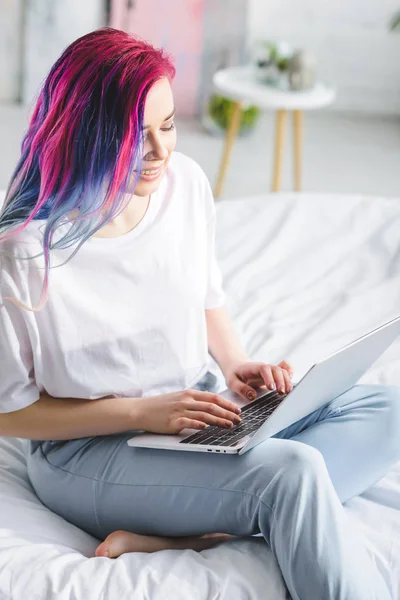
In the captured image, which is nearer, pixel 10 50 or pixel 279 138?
pixel 279 138

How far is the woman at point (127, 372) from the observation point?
4.05ft

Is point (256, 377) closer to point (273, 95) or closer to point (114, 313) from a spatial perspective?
point (114, 313)

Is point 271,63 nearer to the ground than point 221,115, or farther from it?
farther from it

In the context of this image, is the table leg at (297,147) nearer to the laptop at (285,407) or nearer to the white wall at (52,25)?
the white wall at (52,25)

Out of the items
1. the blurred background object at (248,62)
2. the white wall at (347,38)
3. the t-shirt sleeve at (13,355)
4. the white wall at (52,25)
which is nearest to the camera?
the t-shirt sleeve at (13,355)

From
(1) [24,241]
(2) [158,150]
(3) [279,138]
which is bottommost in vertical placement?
(3) [279,138]

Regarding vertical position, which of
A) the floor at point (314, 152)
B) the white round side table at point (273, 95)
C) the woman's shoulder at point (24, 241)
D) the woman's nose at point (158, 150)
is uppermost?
the woman's nose at point (158, 150)

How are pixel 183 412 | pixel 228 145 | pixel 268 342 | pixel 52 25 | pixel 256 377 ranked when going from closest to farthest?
1. pixel 183 412
2. pixel 256 377
3. pixel 268 342
4. pixel 228 145
5. pixel 52 25

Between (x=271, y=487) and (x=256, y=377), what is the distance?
11.4 inches

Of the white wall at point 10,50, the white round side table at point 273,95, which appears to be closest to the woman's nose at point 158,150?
the white round side table at point 273,95

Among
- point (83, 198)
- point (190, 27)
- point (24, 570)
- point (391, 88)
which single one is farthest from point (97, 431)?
point (391, 88)

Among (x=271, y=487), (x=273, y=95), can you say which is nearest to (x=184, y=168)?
(x=271, y=487)

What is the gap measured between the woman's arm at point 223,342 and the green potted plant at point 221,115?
284 cm

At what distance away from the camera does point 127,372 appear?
1387 mm
